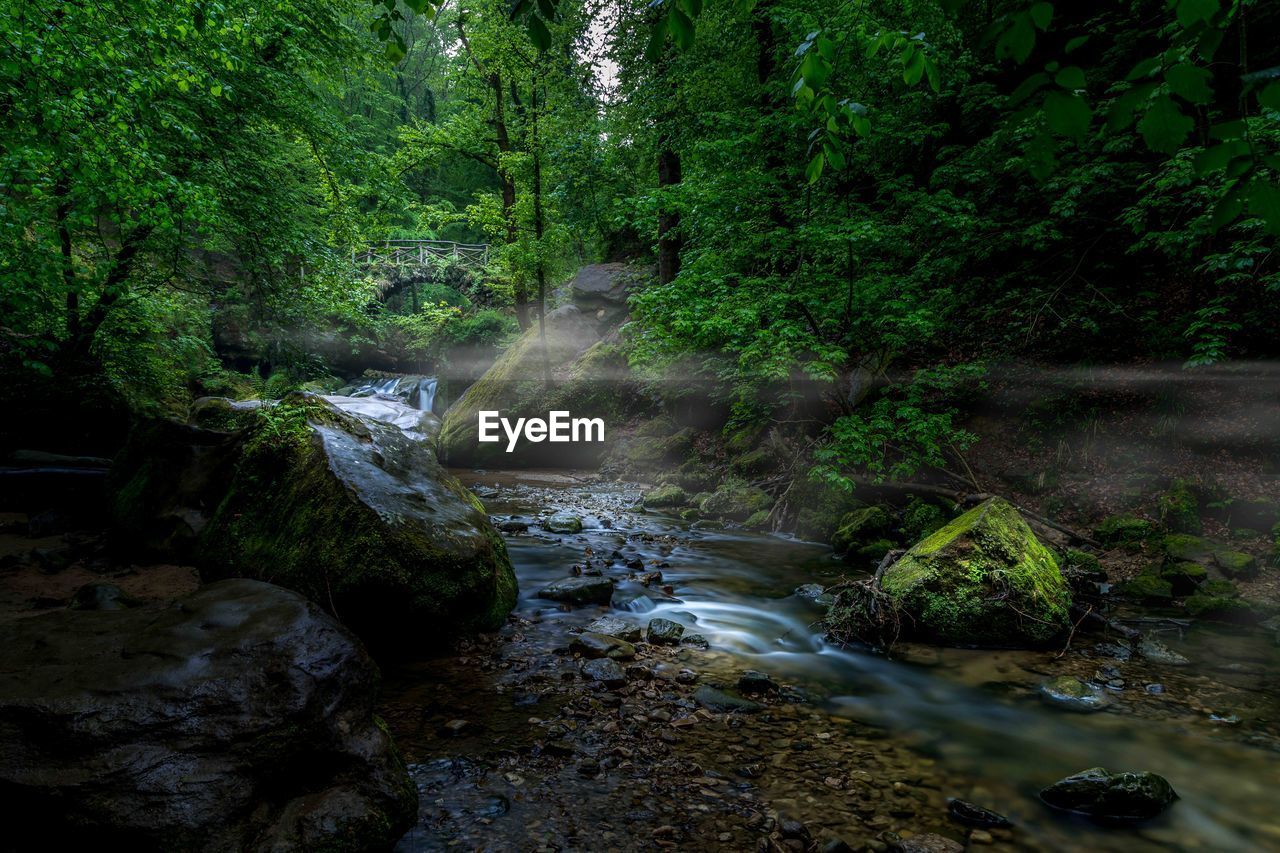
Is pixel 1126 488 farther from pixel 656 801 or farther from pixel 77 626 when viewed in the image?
pixel 77 626

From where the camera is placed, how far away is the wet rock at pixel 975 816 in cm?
282

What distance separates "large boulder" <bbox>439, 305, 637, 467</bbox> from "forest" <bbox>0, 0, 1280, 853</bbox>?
6.29ft

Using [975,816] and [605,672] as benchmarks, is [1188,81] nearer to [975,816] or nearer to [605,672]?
[975,816]

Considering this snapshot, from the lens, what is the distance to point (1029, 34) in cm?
128

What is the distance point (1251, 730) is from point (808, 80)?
499cm

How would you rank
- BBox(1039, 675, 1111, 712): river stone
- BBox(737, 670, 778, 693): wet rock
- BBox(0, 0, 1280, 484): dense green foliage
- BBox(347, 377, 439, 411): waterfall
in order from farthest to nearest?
1. BBox(347, 377, 439, 411): waterfall
2. BBox(0, 0, 1280, 484): dense green foliage
3. BBox(737, 670, 778, 693): wet rock
4. BBox(1039, 675, 1111, 712): river stone

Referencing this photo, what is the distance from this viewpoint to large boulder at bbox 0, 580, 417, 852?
204 cm

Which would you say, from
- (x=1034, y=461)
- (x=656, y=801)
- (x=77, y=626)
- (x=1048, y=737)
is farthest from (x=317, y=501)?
(x=1034, y=461)

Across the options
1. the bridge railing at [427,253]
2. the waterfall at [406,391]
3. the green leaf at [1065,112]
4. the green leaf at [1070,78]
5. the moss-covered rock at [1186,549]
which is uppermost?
the bridge railing at [427,253]

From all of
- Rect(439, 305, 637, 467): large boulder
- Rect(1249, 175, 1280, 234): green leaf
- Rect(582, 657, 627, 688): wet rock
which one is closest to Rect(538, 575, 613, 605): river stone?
Rect(582, 657, 627, 688): wet rock

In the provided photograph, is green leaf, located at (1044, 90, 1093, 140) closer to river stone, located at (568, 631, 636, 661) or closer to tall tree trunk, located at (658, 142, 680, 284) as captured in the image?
river stone, located at (568, 631, 636, 661)

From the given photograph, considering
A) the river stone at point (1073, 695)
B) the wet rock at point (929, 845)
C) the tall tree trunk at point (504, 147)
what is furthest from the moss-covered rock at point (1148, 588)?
the tall tree trunk at point (504, 147)

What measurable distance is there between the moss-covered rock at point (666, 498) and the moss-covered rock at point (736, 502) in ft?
2.43
